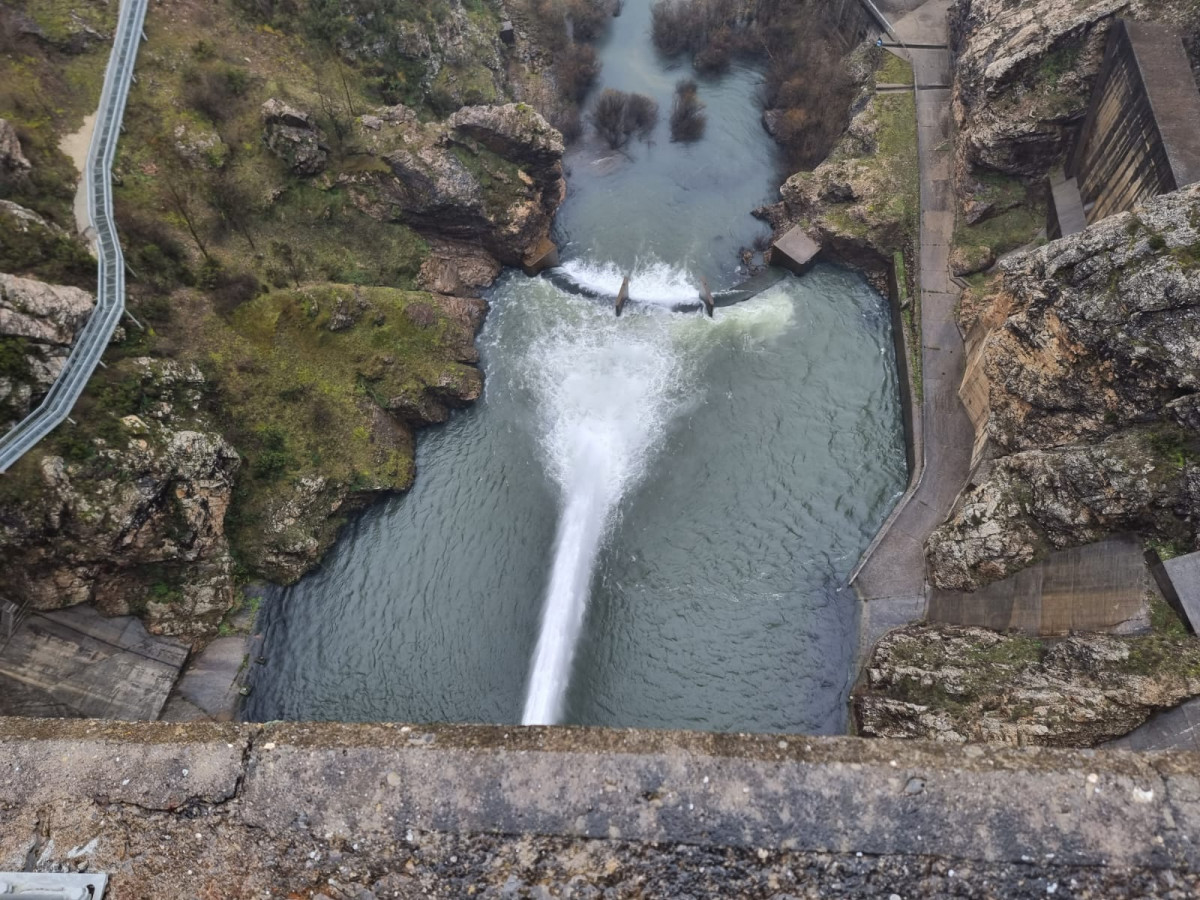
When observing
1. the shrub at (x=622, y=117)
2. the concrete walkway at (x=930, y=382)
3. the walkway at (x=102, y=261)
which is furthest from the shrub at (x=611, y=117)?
the walkway at (x=102, y=261)

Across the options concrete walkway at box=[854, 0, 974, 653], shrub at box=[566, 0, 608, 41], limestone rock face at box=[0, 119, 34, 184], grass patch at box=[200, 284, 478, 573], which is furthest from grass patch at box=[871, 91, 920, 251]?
limestone rock face at box=[0, 119, 34, 184]

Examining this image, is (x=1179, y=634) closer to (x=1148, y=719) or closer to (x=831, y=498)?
(x=1148, y=719)

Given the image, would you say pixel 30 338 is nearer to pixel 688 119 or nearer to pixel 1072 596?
pixel 1072 596

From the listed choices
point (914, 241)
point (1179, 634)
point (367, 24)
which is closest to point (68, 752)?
point (1179, 634)

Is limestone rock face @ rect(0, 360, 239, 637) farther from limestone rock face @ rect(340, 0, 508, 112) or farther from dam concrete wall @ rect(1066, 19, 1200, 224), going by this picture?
dam concrete wall @ rect(1066, 19, 1200, 224)

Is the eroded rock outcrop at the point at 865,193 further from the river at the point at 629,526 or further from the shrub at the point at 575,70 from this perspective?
the shrub at the point at 575,70
